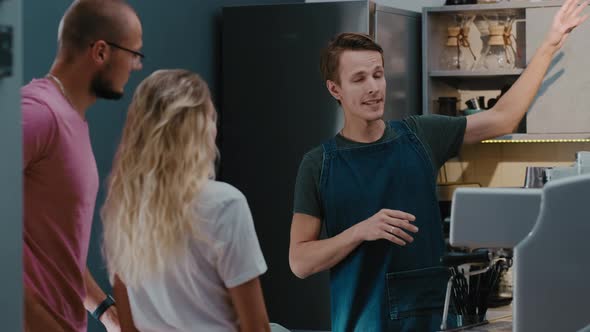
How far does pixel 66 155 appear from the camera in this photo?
1840 mm

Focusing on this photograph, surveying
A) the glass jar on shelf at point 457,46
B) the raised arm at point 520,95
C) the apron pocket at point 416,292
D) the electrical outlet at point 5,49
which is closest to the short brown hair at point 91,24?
the electrical outlet at point 5,49

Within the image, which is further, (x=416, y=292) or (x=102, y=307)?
(x=416, y=292)


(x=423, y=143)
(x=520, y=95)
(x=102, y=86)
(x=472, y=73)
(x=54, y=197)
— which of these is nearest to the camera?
(x=54, y=197)

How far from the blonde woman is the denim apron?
0.70 meters

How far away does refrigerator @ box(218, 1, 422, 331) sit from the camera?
13.9ft

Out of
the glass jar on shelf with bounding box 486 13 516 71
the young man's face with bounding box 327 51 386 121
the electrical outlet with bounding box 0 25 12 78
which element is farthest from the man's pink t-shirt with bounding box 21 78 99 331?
the glass jar on shelf with bounding box 486 13 516 71

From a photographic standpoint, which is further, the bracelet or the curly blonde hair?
the bracelet

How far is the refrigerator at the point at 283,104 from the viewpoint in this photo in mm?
4242

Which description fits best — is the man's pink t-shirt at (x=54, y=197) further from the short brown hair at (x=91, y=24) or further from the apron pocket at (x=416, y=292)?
the apron pocket at (x=416, y=292)

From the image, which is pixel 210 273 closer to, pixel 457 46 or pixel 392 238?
pixel 392 238

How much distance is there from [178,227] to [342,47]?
3.36 ft

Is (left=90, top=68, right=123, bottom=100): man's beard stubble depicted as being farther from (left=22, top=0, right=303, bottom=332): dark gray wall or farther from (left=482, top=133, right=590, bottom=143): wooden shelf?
(left=482, top=133, right=590, bottom=143): wooden shelf

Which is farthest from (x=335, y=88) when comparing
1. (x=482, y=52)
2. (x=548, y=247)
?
(x=482, y=52)

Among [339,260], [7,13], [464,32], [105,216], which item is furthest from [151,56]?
[7,13]
